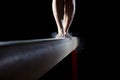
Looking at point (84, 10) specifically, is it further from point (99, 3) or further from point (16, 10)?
point (16, 10)

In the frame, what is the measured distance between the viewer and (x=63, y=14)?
4.29ft

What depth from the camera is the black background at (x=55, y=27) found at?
212cm

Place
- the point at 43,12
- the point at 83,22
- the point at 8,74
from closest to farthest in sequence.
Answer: the point at 8,74 → the point at 83,22 → the point at 43,12

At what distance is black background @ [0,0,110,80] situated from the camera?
212 centimetres

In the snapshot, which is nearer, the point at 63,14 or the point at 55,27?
the point at 63,14

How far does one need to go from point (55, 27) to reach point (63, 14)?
940 millimetres

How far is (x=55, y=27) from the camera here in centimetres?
224

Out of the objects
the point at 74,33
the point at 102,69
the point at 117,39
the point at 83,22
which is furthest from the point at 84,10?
the point at 102,69

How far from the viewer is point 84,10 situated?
2125 mm

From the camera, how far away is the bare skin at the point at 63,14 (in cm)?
124

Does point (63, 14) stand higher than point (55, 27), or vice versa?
point (63, 14)

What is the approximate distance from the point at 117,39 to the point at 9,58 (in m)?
2.02

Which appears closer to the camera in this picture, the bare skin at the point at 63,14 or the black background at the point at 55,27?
the bare skin at the point at 63,14

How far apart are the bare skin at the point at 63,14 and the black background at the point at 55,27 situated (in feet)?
2.46
